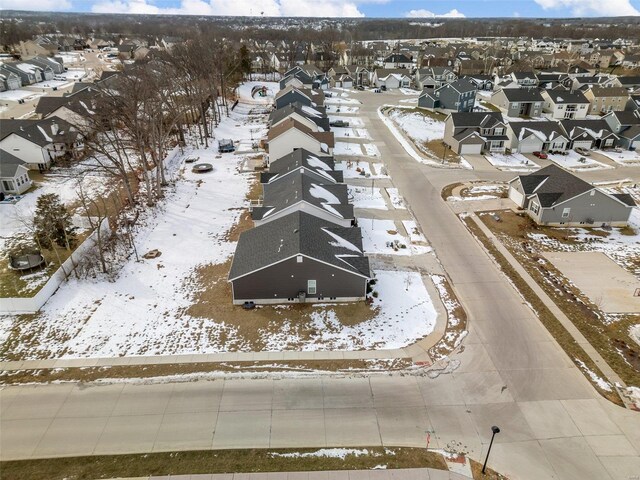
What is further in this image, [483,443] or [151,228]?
[151,228]

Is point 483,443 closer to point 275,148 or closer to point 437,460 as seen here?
point 437,460

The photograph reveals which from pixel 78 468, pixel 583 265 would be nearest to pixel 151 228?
pixel 78 468

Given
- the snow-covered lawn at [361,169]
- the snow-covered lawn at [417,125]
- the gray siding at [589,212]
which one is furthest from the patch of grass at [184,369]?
the snow-covered lawn at [417,125]

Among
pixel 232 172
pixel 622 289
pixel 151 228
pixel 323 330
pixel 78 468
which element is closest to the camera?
pixel 78 468

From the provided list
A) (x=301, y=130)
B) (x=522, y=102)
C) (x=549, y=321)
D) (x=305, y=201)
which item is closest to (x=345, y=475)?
(x=549, y=321)

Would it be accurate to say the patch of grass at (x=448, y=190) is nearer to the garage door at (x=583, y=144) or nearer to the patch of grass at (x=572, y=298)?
the patch of grass at (x=572, y=298)

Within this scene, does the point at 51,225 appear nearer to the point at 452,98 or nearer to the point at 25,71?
the point at 452,98

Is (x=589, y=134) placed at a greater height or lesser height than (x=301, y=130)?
lesser

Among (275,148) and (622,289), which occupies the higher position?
(275,148)

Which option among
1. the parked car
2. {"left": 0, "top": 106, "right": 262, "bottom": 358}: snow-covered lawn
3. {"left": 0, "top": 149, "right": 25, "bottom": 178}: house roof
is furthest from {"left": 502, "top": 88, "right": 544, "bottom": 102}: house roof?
{"left": 0, "top": 149, "right": 25, "bottom": 178}: house roof
